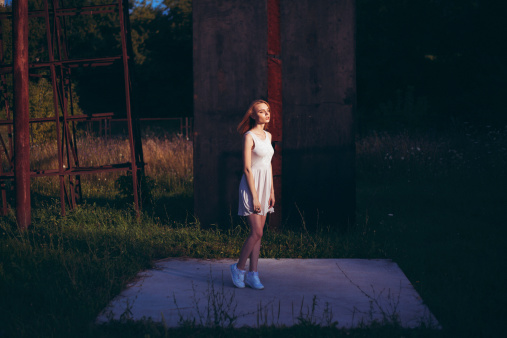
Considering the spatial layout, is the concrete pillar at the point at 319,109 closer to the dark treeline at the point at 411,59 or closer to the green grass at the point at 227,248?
the green grass at the point at 227,248

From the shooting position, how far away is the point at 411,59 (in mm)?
27281

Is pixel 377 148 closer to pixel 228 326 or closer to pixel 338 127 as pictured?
pixel 338 127

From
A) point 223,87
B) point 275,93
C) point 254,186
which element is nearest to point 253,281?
point 254,186

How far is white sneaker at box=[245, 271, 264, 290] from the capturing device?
14.0ft

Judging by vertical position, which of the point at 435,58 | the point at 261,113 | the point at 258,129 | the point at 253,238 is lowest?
the point at 253,238

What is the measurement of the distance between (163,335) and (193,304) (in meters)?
0.62

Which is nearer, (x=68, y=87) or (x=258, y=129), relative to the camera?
(x=258, y=129)

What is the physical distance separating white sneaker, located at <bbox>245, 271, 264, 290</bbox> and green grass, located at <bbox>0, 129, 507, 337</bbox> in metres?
0.91

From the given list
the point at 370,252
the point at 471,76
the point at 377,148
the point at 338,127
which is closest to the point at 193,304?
the point at 370,252

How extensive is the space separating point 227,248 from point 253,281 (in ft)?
4.56

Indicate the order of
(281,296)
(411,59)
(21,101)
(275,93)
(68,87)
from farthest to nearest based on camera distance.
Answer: (411,59) → (68,87) → (275,93) → (21,101) → (281,296)

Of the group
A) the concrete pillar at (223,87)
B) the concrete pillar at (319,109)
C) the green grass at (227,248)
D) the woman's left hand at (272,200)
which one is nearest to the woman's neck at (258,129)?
the woman's left hand at (272,200)

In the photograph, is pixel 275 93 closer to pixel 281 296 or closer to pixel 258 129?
pixel 258 129

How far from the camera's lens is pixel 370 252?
18.0 ft
